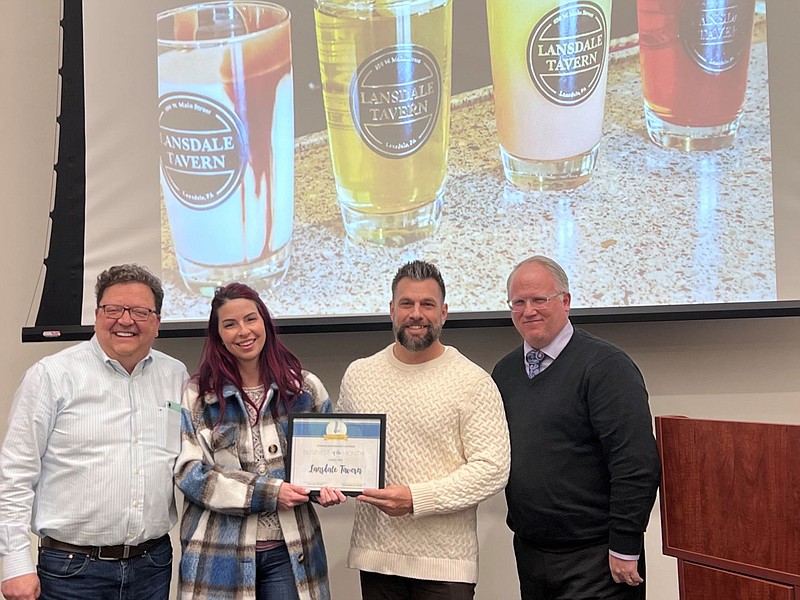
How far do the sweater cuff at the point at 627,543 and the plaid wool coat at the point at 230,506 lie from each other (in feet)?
2.56

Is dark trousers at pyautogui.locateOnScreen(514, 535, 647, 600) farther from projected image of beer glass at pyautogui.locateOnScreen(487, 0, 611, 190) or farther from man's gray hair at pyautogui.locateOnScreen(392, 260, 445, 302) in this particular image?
projected image of beer glass at pyautogui.locateOnScreen(487, 0, 611, 190)

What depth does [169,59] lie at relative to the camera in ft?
9.89

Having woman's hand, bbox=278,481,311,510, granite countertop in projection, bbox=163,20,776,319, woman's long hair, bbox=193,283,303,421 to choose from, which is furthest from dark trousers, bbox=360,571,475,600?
granite countertop in projection, bbox=163,20,776,319

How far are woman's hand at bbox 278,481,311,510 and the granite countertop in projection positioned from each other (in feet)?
3.58

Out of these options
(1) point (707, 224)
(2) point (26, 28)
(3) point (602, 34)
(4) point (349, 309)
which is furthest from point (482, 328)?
(2) point (26, 28)

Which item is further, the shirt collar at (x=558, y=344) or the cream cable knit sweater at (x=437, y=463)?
the shirt collar at (x=558, y=344)

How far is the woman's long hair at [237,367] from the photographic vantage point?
2.03 m

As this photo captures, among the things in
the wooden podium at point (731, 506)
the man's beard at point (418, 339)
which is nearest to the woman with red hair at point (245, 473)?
the man's beard at point (418, 339)

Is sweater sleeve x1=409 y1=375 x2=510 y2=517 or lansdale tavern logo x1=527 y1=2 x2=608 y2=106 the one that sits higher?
lansdale tavern logo x1=527 y1=2 x2=608 y2=106

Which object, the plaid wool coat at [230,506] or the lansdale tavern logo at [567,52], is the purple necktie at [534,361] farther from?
the lansdale tavern logo at [567,52]

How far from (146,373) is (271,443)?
408 millimetres

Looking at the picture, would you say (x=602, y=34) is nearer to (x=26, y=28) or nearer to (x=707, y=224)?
(x=707, y=224)

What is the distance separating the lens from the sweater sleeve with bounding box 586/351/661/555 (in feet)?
6.43

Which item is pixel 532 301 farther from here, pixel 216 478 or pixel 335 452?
pixel 216 478
